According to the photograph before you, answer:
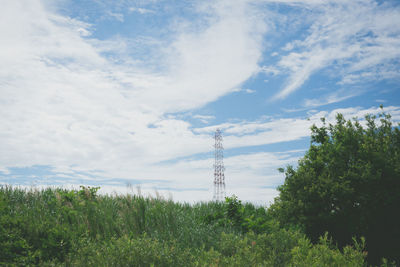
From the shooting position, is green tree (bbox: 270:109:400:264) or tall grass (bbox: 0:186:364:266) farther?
green tree (bbox: 270:109:400:264)

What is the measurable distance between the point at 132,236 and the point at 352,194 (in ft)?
24.0

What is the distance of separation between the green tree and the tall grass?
3.59ft

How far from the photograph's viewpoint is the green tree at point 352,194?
1027 cm

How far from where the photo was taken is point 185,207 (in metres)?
15.1

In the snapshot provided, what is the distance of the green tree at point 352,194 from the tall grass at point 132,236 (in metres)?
1.10

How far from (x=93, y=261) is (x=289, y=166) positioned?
25.9ft

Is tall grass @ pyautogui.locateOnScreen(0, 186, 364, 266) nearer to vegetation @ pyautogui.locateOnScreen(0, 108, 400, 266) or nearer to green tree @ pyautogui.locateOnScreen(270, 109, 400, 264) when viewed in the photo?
vegetation @ pyautogui.locateOnScreen(0, 108, 400, 266)

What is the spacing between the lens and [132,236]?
9.92 meters

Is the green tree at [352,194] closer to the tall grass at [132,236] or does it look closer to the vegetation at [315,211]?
the vegetation at [315,211]

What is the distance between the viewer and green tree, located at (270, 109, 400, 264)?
1027cm

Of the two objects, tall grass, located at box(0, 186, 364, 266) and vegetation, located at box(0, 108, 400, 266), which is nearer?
tall grass, located at box(0, 186, 364, 266)

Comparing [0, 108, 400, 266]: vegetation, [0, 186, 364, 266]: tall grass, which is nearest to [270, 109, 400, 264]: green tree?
[0, 108, 400, 266]: vegetation

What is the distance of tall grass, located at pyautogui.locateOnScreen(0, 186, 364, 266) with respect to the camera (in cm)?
638

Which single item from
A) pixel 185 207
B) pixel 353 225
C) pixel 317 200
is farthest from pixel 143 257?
pixel 185 207
